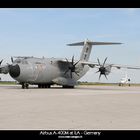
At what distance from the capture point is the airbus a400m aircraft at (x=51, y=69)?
40375mm

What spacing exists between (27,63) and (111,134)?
37.0 meters

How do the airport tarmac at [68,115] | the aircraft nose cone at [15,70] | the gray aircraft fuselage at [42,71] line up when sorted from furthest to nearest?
1. the gray aircraft fuselage at [42,71]
2. the aircraft nose cone at [15,70]
3. the airport tarmac at [68,115]

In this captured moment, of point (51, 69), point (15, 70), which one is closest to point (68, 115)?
point (15, 70)

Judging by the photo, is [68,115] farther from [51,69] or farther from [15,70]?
[51,69]

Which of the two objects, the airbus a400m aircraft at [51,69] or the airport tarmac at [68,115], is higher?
the airbus a400m aircraft at [51,69]

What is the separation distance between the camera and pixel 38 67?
139ft

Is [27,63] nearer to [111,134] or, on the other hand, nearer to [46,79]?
[46,79]

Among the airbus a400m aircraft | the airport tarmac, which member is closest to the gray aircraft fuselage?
the airbus a400m aircraft

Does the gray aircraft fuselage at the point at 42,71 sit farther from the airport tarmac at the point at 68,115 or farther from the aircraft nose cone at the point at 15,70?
the airport tarmac at the point at 68,115

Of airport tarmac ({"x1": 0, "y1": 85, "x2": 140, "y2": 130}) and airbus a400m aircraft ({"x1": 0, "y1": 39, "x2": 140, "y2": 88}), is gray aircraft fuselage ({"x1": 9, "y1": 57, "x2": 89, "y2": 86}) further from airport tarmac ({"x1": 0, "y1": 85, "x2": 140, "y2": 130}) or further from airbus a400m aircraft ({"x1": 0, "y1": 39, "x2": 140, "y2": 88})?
airport tarmac ({"x1": 0, "y1": 85, "x2": 140, "y2": 130})

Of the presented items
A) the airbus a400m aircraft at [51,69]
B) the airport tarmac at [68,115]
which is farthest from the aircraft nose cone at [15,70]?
the airport tarmac at [68,115]
